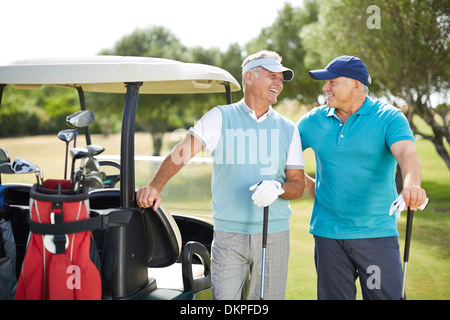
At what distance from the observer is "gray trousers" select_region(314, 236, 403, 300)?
2512 mm

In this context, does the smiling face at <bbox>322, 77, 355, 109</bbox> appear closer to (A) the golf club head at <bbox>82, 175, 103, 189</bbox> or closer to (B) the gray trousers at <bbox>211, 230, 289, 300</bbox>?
(B) the gray trousers at <bbox>211, 230, 289, 300</bbox>

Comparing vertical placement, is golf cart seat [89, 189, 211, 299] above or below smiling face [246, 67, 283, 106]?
below

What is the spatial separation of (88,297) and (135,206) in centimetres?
46

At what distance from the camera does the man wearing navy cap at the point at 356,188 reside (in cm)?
252

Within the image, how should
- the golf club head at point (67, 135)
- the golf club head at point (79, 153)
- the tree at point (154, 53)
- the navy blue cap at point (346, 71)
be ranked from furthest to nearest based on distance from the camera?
the tree at point (154, 53)
the golf club head at point (67, 135)
the navy blue cap at point (346, 71)
the golf club head at point (79, 153)

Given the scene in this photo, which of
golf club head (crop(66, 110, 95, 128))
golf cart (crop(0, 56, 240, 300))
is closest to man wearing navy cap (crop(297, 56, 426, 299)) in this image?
golf cart (crop(0, 56, 240, 300))

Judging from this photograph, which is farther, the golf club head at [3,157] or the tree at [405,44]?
the tree at [405,44]

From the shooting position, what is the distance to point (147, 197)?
2324mm

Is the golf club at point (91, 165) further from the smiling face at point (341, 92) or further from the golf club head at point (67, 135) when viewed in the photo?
the smiling face at point (341, 92)

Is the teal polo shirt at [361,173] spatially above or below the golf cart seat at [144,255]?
above

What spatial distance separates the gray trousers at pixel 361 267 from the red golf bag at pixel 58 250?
1.20 meters

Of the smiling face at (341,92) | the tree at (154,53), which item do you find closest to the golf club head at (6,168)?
the smiling face at (341,92)

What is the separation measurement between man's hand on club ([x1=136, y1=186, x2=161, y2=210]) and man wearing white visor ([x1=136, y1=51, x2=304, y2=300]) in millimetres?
71

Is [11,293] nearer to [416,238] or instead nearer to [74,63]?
[74,63]
